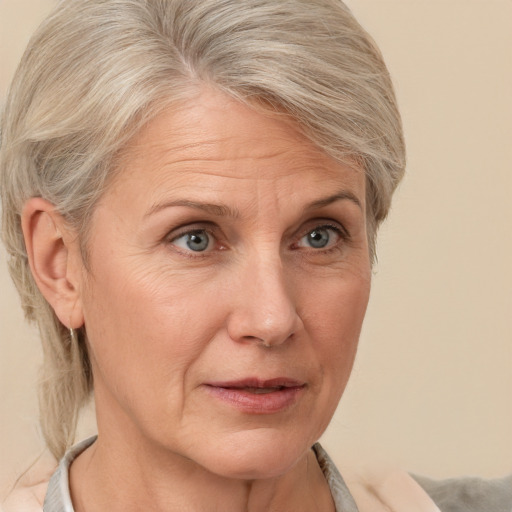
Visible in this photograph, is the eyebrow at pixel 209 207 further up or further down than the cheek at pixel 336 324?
further up

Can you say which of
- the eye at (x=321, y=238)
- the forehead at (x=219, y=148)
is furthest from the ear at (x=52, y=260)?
the eye at (x=321, y=238)

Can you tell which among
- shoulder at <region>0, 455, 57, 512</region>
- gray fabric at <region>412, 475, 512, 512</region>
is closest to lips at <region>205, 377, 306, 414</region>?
shoulder at <region>0, 455, 57, 512</region>

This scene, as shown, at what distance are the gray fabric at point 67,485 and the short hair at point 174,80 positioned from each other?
66 centimetres

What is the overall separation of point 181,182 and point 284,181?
0.23m

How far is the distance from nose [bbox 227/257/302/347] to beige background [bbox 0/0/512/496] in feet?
4.73

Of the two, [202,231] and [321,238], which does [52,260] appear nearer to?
[202,231]

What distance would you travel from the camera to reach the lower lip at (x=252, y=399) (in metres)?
2.90

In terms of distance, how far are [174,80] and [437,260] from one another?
173 cm

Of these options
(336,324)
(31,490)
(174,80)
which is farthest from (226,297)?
(31,490)

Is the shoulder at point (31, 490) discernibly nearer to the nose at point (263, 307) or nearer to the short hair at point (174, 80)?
the short hair at point (174, 80)

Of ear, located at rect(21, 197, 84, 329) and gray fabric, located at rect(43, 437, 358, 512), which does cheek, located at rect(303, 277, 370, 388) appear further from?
ear, located at rect(21, 197, 84, 329)

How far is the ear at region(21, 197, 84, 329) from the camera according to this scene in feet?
10.4

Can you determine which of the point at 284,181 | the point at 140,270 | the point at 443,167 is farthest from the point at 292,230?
the point at 443,167

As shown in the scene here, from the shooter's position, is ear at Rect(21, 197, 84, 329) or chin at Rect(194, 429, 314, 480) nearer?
chin at Rect(194, 429, 314, 480)
